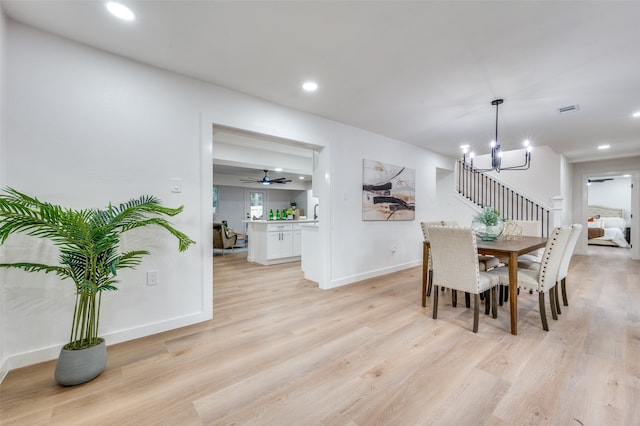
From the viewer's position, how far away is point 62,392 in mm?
1603

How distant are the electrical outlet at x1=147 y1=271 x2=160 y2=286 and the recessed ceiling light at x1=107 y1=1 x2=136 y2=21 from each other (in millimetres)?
1874

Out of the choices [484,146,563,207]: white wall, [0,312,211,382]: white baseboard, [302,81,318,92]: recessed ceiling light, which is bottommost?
[0,312,211,382]: white baseboard

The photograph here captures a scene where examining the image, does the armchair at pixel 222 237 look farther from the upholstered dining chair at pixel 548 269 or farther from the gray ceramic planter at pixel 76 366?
the upholstered dining chair at pixel 548 269

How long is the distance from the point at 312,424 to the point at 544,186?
683 cm

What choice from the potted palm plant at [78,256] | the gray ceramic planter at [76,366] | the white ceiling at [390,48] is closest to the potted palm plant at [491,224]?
the white ceiling at [390,48]

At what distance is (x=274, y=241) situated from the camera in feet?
17.9

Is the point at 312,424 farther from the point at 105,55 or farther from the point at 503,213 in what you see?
the point at 503,213

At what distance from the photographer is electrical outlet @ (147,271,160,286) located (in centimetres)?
233

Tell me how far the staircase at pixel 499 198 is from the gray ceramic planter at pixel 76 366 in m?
6.31

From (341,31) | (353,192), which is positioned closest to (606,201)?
(353,192)

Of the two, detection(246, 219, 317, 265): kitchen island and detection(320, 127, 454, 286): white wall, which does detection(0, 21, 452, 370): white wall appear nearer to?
detection(320, 127, 454, 286): white wall

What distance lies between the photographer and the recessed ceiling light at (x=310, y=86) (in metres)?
2.69

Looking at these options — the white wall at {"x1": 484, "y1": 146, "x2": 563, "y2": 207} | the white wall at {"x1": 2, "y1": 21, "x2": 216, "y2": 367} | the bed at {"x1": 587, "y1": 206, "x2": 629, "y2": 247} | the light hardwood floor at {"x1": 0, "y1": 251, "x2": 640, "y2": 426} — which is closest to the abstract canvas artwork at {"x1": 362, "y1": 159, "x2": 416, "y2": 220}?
the light hardwood floor at {"x1": 0, "y1": 251, "x2": 640, "y2": 426}

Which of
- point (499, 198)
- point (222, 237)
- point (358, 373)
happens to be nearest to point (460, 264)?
point (358, 373)
